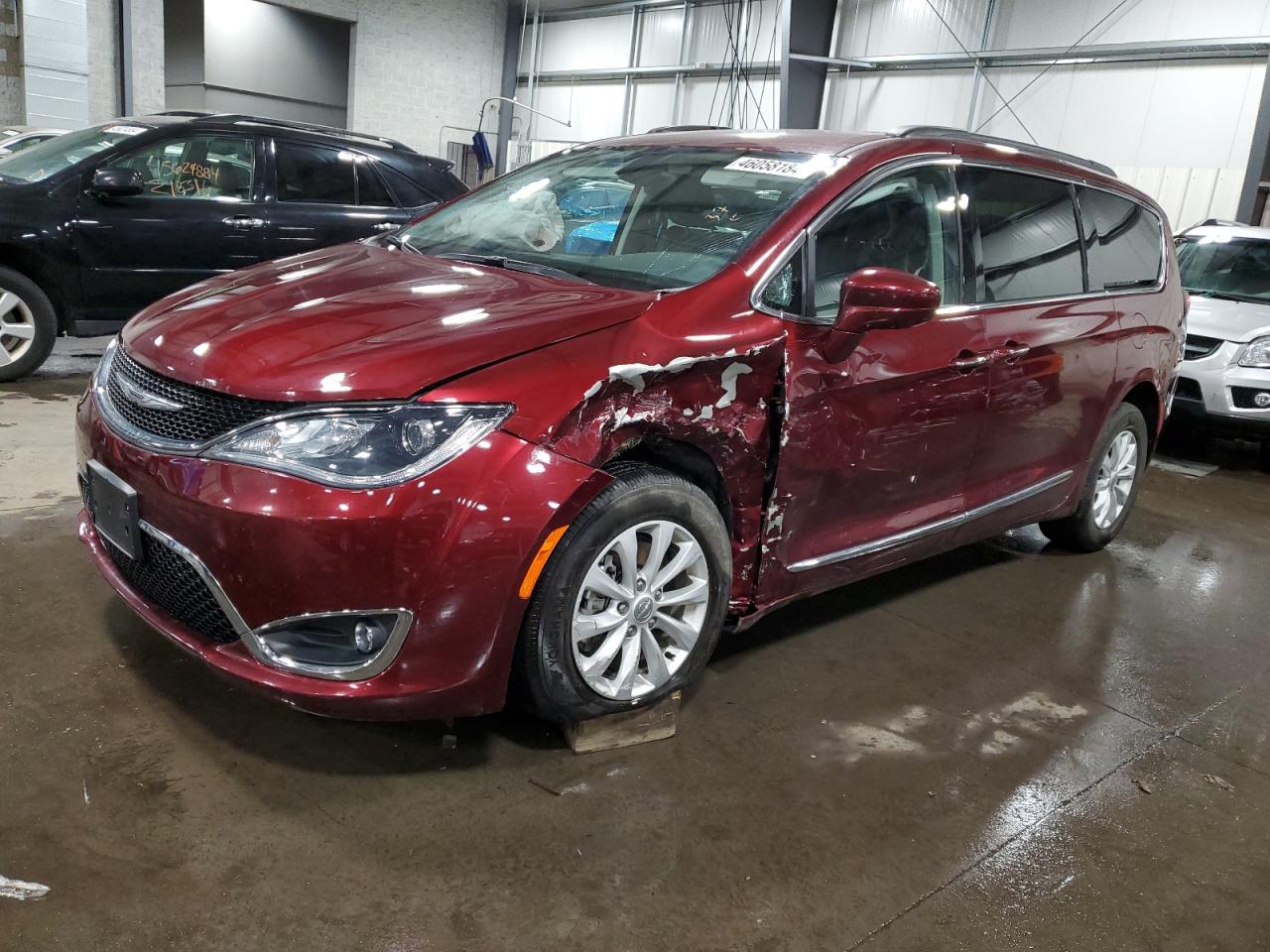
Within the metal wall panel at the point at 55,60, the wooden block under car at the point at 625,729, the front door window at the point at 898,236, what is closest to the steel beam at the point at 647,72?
the metal wall panel at the point at 55,60

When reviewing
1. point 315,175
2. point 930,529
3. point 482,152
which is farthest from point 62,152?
point 482,152

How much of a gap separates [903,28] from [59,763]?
13043 mm

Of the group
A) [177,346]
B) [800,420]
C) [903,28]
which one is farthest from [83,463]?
[903,28]

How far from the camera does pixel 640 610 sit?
92.5 inches

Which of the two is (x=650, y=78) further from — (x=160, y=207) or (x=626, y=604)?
(x=626, y=604)

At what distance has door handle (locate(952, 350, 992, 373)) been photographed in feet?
9.63

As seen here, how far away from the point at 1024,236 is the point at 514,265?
166 centimetres

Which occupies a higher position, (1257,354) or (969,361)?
(969,361)

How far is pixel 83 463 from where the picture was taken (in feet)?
7.85

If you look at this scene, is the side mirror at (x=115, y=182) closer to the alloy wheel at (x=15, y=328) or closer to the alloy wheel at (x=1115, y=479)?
the alloy wheel at (x=15, y=328)

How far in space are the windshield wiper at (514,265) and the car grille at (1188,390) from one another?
534cm

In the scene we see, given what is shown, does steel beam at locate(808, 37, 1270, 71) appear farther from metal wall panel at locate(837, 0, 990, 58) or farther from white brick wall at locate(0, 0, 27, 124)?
white brick wall at locate(0, 0, 27, 124)

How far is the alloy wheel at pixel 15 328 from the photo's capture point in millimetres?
5332

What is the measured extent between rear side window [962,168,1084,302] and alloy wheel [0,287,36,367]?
473 centimetres
